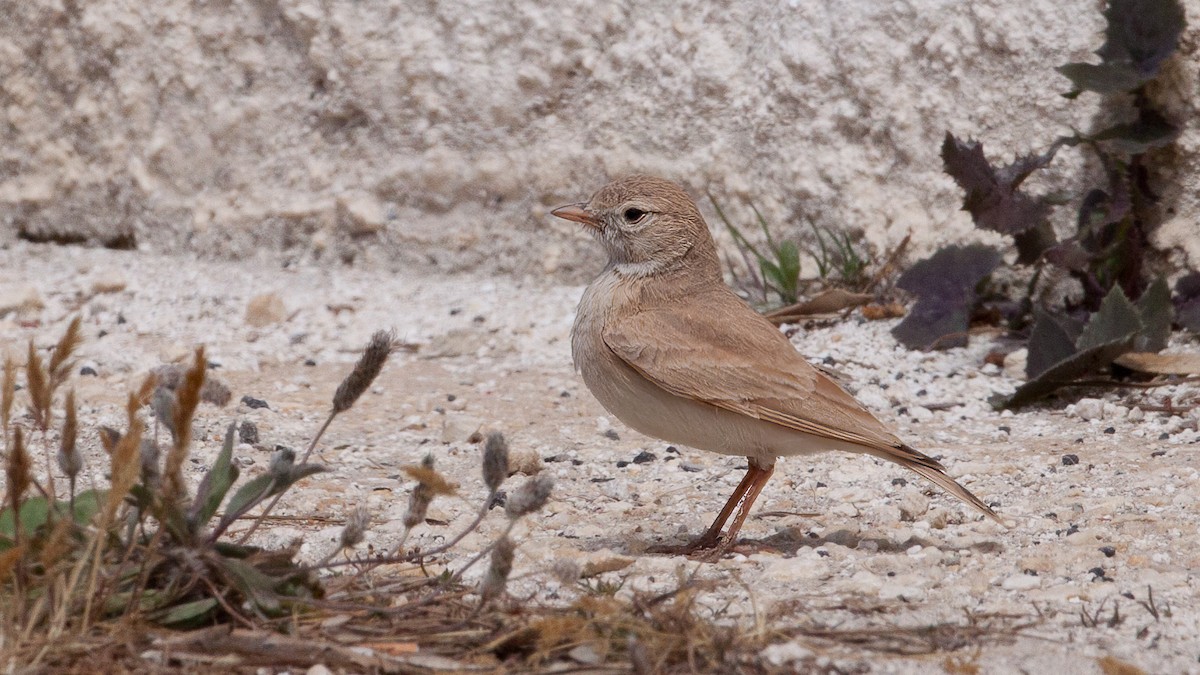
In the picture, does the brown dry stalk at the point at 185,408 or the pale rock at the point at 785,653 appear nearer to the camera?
the brown dry stalk at the point at 185,408

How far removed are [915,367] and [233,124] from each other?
3.81 meters

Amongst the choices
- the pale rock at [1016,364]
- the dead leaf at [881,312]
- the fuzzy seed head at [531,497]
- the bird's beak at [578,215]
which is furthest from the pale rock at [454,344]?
the fuzzy seed head at [531,497]

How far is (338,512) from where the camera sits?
4.41 metres

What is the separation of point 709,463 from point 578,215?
1033 millimetres

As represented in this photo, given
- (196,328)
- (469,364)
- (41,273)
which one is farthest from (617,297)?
(41,273)

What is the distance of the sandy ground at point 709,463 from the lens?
3352 millimetres

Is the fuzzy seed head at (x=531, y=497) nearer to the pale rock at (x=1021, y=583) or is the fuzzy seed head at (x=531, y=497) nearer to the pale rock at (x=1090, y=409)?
the pale rock at (x=1021, y=583)

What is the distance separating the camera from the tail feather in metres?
3.93

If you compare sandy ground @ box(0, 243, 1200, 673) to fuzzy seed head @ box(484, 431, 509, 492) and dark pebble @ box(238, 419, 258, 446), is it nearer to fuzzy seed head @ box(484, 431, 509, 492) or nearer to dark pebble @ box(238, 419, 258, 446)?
dark pebble @ box(238, 419, 258, 446)

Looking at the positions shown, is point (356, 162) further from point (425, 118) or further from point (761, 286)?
point (761, 286)

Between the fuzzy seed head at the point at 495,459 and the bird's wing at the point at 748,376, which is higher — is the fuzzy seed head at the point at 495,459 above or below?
above

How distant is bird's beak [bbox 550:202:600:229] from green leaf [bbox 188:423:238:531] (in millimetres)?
2031

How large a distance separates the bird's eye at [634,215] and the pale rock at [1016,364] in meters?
1.95

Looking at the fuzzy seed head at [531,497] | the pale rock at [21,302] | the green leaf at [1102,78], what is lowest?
the fuzzy seed head at [531,497]
